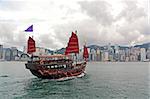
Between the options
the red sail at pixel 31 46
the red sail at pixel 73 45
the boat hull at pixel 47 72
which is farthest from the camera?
the red sail at pixel 73 45

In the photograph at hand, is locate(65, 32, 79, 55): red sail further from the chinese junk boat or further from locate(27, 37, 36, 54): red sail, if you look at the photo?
locate(27, 37, 36, 54): red sail

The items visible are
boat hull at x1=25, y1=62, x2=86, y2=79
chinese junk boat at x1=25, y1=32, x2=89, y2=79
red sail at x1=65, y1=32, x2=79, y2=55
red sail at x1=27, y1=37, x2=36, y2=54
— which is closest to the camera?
boat hull at x1=25, y1=62, x2=86, y2=79

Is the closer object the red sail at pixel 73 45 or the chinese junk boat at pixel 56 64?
the chinese junk boat at pixel 56 64

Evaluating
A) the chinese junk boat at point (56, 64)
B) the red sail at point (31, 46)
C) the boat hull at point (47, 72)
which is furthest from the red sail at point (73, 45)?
the red sail at point (31, 46)

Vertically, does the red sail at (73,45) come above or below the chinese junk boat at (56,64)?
above

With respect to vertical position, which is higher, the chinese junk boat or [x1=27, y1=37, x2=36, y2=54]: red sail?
[x1=27, y1=37, x2=36, y2=54]: red sail

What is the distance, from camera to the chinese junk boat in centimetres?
4931

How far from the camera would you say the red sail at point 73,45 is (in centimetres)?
5738

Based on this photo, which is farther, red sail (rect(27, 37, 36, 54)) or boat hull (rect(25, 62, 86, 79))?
red sail (rect(27, 37, 36, 54))

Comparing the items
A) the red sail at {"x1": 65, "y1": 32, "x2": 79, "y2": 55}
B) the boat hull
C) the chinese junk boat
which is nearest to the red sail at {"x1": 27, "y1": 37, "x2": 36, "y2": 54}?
the chinese junk boat

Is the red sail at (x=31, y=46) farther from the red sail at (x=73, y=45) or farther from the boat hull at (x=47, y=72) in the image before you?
the red sail at (x=73, y=45)

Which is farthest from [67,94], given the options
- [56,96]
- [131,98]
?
[131,98]

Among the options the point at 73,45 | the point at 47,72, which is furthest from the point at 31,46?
the point at 73,45

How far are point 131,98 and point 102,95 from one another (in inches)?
161
